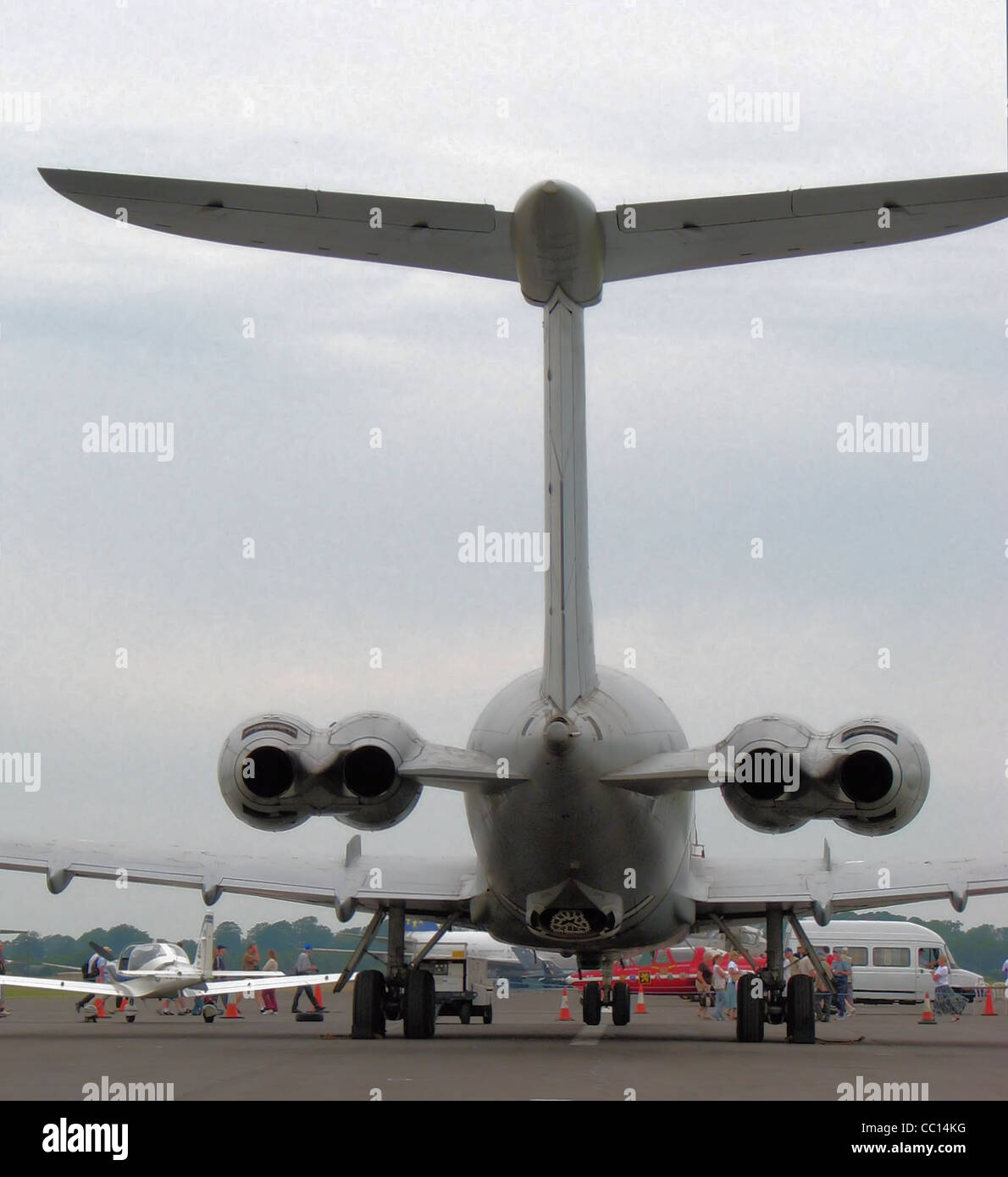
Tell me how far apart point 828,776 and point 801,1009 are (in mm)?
7637

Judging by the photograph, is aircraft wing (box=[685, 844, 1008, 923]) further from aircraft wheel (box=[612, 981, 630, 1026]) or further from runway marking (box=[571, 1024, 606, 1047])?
aircraft wheel (box=[612, 981, 630, 1026])

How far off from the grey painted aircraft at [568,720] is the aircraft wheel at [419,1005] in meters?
2.64

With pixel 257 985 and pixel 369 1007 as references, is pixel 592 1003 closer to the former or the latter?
pixel 257 985

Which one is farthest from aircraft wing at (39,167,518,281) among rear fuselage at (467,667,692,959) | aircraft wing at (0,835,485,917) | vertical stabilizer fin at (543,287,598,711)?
aircraft wing at (0,835,485,917)

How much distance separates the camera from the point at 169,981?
32781 mm

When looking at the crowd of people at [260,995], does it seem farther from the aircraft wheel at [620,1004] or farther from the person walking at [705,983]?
the person walking at [705,983]

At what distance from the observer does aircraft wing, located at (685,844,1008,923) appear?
23.3m

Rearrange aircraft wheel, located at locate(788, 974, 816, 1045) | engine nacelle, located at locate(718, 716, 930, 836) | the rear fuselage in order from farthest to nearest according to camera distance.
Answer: aircraft wheel, located at locate(788, 974, 816, 1045), the rear fuselage, engine nacelle, located at locate(718, 716, 930, 836)

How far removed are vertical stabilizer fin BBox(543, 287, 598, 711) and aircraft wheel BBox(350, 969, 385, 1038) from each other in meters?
7.70

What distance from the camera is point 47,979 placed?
30781 mm

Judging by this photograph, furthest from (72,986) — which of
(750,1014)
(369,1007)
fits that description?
(750,1014)

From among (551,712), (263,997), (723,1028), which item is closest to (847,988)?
(723,1028)

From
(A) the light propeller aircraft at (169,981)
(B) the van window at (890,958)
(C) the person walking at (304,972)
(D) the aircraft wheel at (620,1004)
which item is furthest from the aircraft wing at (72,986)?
(B) the van window at (890,958)
